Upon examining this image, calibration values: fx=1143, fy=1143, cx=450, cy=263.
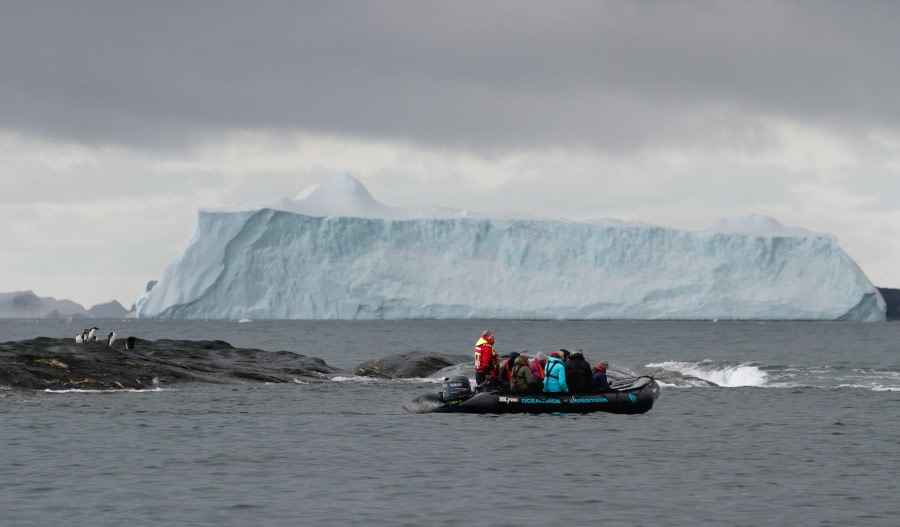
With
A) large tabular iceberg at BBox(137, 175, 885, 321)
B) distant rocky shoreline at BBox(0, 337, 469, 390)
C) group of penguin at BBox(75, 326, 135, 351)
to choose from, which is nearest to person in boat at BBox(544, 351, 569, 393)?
distant rocky shoreline at BBox(0, 337, 469, 390)

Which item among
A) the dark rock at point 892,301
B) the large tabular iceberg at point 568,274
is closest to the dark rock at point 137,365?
the large tabular iceberg at point 568,274

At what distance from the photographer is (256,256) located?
305ft

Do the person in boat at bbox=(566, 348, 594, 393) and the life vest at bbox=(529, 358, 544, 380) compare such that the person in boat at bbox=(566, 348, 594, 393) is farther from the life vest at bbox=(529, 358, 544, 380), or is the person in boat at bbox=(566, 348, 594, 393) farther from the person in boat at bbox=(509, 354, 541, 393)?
the person in boat at bbox=(509, 354, 541, 393)

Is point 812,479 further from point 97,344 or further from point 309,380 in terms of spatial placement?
point 97,344

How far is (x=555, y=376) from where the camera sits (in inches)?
936

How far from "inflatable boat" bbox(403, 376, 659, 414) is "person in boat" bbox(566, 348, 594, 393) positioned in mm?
251

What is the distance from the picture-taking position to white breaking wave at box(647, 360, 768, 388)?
37219 millimetres

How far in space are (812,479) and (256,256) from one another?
79.6 meters

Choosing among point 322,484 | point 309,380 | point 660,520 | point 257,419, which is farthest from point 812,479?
point 309,380

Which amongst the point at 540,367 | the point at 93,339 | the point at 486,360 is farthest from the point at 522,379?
the point at 93,339

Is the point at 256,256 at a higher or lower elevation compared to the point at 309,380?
higher

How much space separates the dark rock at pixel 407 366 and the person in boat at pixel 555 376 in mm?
13272

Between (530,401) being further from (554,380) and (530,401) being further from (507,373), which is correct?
(507,373)

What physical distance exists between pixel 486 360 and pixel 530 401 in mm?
1254
